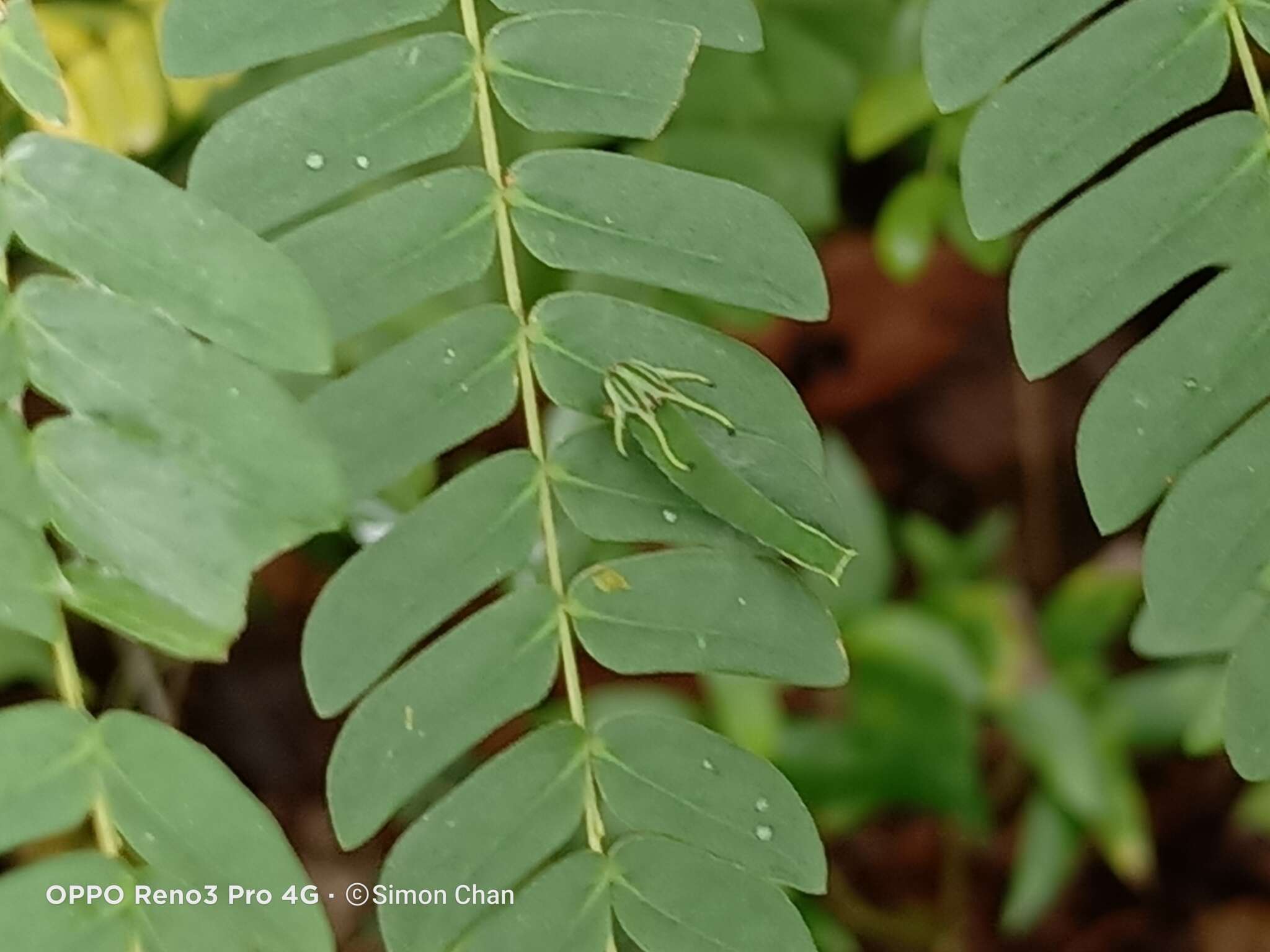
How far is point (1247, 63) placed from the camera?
1.94 ft

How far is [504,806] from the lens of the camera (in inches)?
23.3

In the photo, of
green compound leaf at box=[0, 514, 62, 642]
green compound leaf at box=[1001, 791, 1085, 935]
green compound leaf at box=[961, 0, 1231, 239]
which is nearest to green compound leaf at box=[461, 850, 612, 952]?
green compound leaf at box=[0, 514, 62, 642]

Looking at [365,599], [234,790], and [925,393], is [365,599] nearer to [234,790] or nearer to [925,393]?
[234,790]

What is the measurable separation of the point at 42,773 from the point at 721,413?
1.07 feet

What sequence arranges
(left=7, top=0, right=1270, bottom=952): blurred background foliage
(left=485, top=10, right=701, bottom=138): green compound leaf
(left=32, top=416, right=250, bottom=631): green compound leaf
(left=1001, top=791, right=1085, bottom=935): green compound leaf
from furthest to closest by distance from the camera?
(left=1001, top=791, right=1085, bottom=935): green compound leaf < (left=7, top=0, right=1270, bottom=952): blurred background foliage < (left=485, top=10, right=701, bottom=138): green compound leaf < (left=32, top=416, right=250, bottom=631): green compound leaf

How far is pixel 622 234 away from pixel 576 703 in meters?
0.22

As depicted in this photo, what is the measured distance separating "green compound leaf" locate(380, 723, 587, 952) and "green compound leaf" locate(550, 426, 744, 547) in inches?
Result: 3.8

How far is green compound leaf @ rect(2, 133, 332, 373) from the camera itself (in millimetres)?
516

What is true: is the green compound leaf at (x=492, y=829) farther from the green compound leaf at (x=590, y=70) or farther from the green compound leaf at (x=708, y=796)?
the green compound leaf at (x=590, y=70)

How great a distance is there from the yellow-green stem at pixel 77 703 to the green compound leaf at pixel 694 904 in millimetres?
216

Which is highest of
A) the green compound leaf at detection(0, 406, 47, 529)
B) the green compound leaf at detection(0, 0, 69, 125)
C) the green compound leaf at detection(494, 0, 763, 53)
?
the green compound leaf at detection(494, 0, 763, 53)

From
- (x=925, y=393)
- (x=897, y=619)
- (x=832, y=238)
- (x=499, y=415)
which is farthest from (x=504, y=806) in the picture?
(x=925, y=393)

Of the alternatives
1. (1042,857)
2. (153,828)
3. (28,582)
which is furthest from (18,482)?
(1042,857)

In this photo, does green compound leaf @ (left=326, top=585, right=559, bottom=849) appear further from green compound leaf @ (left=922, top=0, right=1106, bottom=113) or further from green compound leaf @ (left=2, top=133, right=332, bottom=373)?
green compound leaf @ (left=922, top=0, right=1106, bottom=113)
